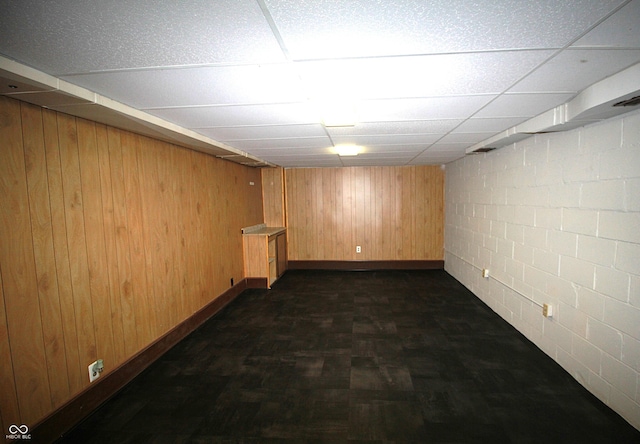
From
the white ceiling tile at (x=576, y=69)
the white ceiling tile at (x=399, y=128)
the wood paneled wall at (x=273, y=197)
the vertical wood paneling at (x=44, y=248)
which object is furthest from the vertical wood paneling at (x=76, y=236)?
the wood paneled wall at (x=273, y=197)

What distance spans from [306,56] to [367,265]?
5201mm

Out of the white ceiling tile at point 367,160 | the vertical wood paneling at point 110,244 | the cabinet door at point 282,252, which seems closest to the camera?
the vertical wood paneling at point 110,244

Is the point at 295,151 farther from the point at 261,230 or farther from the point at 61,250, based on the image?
the point at 61,250

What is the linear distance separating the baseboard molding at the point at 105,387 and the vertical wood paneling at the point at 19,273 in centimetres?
13

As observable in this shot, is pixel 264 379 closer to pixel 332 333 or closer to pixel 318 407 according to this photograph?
pixel 318 407

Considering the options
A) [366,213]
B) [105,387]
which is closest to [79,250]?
[105,387]

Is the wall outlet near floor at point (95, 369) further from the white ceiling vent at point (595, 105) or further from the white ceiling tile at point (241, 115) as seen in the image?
the white ceiling vent at point (595, 105)

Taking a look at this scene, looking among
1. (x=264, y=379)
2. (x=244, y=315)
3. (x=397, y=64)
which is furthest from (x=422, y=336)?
(x=397, y=64)

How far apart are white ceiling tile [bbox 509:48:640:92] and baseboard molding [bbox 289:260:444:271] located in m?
4.58

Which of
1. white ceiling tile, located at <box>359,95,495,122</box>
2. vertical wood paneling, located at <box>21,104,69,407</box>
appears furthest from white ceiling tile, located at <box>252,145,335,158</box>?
vertical wood paneling, located at <box>21,104,69,407</box>

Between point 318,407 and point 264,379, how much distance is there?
1.87 ft

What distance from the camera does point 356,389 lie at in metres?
2.32

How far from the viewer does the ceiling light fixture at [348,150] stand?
3668mm

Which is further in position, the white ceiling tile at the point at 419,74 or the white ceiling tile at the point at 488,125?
the white ceiling tile at the point at 488,125
